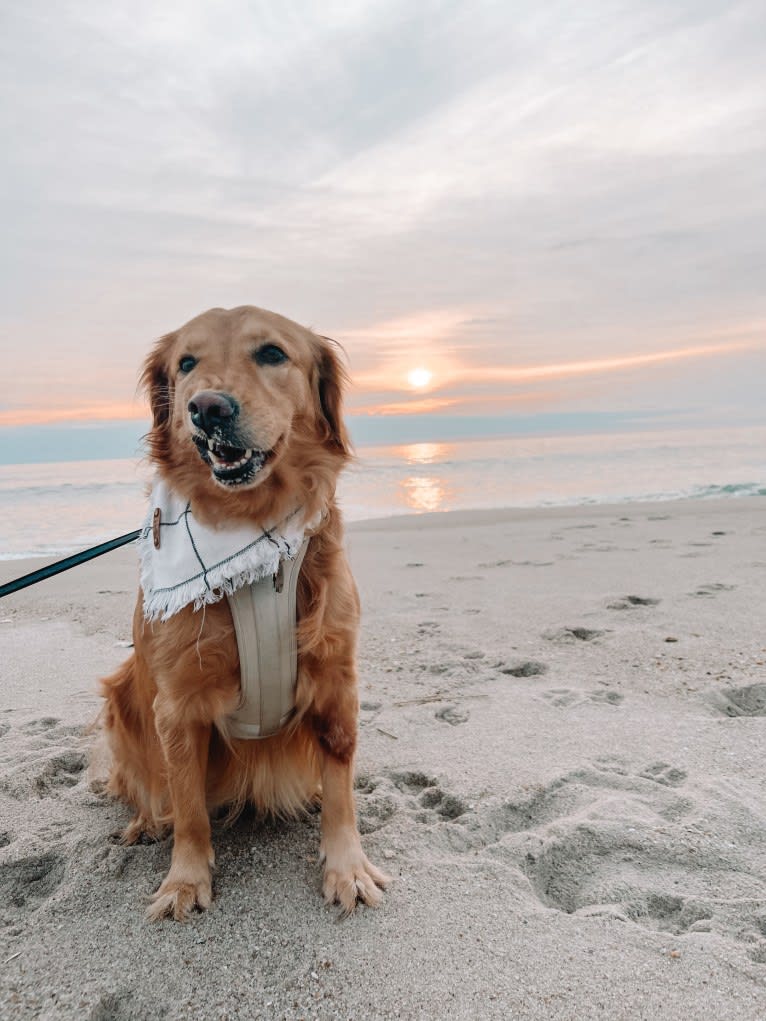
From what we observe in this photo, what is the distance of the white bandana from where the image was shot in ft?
6.75

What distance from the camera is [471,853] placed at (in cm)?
219

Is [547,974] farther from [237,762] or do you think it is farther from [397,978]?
[237,762]

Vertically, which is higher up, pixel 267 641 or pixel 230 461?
pixel 230 461

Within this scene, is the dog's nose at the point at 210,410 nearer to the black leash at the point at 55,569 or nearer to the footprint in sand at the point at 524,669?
the black leash at the point at 55,569

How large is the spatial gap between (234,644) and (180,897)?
2.33 feet

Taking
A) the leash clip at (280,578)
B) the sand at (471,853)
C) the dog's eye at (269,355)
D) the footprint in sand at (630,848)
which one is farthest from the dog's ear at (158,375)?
the footprint in sand at (630,848)

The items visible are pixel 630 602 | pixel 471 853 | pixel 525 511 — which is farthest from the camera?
pixel 525 511

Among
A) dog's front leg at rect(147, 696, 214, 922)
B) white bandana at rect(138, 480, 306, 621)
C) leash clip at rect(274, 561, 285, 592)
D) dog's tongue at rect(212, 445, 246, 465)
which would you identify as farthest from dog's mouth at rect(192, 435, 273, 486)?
dog's front leg at rect(147, 696, 214, 922)

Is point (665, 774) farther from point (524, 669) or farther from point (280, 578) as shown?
point (280, 578)

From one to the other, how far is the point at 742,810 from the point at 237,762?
5.28 ft

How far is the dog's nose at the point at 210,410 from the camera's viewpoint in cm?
198

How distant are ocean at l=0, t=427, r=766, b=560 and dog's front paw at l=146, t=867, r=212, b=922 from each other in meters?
7.10

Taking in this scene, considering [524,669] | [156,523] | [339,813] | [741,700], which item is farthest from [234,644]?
[741,700]

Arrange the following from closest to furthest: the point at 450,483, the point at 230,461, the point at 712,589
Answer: the point at 230,461, the point at 712,589, the point at 450,483
